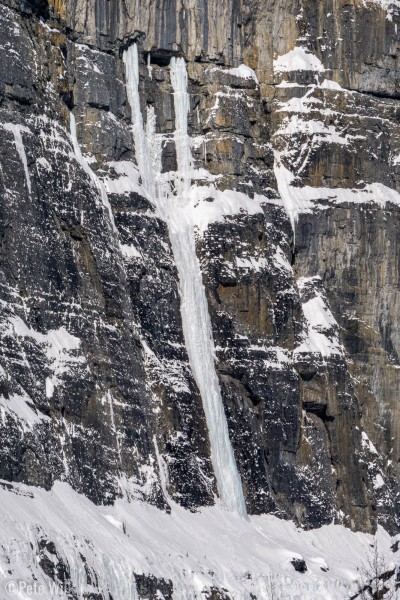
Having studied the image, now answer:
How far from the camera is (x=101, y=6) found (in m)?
119

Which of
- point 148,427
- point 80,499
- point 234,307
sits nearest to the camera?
point 80,499

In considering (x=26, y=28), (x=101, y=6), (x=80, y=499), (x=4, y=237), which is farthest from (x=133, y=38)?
(x=80, y=499)

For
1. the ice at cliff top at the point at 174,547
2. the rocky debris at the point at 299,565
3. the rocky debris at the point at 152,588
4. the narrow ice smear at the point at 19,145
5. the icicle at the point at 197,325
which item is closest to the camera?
the ice at cliff top at the point at 174,547

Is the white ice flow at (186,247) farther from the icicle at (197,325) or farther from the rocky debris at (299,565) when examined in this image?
the rocky debris at (299,565)

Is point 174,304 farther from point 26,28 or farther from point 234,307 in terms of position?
point 26,28

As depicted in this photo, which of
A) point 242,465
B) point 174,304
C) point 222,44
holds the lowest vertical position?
point 242,465

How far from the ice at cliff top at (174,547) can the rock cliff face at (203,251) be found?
771 millimetres

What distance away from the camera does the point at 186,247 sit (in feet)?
388

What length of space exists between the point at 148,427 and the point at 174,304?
8196 mm

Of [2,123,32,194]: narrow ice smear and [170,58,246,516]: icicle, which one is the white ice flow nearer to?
[170,58,246,516]: icicle

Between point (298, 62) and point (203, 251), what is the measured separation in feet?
44.0

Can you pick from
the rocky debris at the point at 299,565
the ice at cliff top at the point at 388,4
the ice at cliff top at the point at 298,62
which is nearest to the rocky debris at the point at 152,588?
the rocky debris at the point at 299,565

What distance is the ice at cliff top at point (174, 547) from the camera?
96.0 meters

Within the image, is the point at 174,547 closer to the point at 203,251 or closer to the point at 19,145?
the point at 19,145
